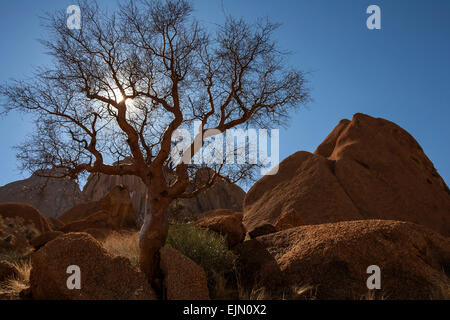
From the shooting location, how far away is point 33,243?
38.9ft

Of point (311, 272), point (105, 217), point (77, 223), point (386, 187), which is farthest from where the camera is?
Answer: point (105, 217)

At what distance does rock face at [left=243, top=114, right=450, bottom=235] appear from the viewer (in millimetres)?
15219

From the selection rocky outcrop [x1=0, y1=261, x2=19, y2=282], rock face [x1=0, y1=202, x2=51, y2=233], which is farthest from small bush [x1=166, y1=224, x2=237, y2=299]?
rock face [x1=0, y1=202, x2=51, y2=233]

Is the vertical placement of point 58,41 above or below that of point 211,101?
above

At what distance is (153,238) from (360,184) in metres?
13.3

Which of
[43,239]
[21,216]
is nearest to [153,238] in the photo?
[43,239]

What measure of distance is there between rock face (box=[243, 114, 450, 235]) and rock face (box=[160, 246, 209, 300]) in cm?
908

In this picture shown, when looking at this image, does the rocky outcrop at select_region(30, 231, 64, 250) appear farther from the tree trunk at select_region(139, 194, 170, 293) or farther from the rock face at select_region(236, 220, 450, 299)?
the rock face at select_region(236, 220, 450, 299)

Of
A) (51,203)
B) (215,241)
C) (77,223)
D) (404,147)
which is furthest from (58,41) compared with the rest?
(51,203)

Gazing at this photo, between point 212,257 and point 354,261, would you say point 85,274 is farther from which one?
point 354,261

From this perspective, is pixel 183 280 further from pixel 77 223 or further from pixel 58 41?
pixel 77 223

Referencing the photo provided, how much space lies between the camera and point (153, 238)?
6.29m

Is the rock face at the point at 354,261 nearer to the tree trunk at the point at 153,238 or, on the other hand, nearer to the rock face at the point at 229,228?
the rock face at the point at 229,228
